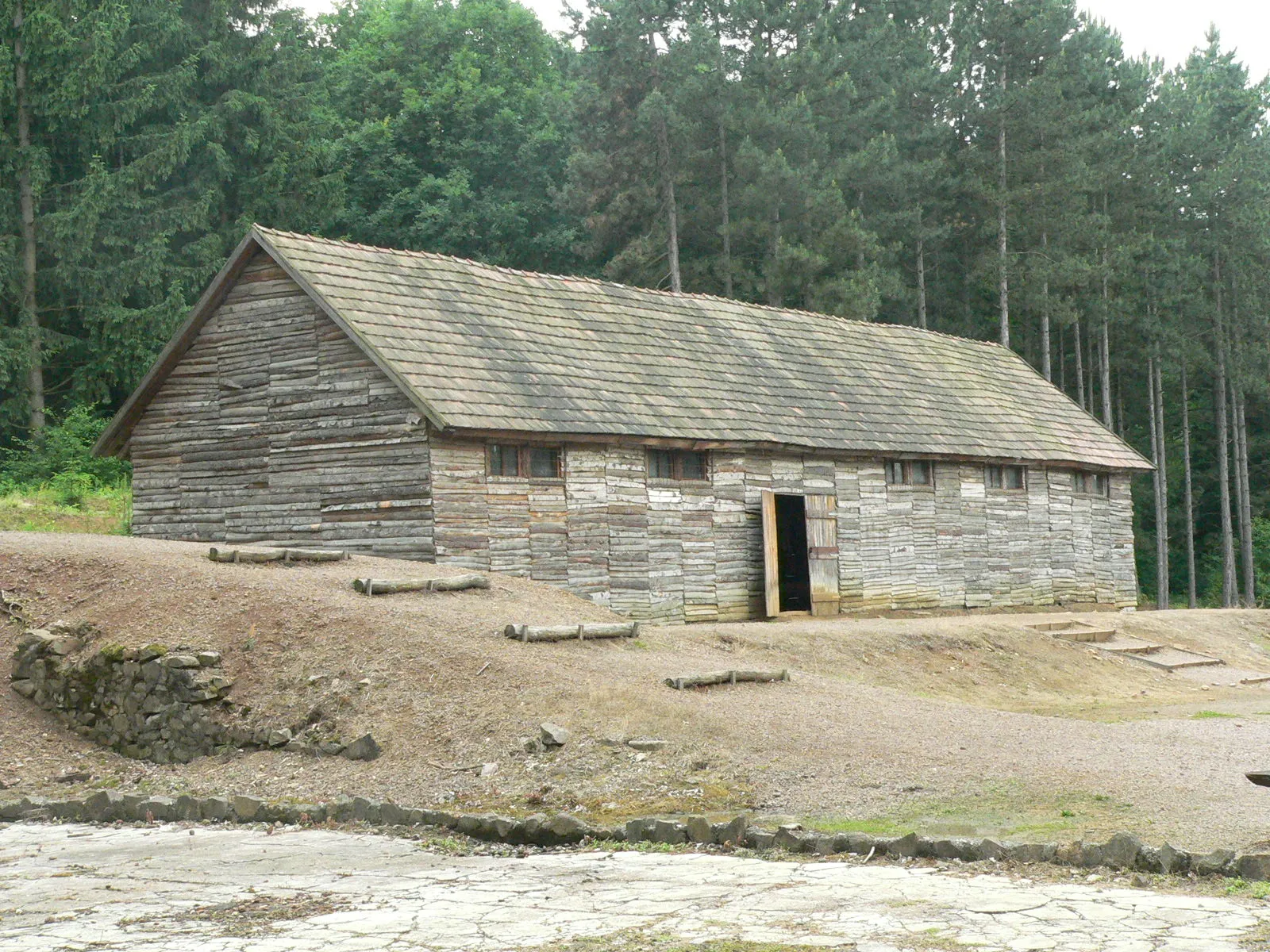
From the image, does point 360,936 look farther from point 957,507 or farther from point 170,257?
point 170,257

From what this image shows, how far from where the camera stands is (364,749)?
1348 centimetres

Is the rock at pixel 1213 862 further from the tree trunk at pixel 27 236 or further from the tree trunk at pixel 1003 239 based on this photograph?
the tree trunk at pixel 1003 239

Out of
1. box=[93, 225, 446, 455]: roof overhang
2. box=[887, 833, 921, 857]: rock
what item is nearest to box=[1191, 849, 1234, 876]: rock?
box=[887, 833, 921, 857]: rock

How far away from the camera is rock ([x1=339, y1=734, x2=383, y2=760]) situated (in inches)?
529

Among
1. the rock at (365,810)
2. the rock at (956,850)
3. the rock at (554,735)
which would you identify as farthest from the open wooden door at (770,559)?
the rock at (956,850)

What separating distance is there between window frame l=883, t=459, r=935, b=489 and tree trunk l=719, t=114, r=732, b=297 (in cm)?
1727

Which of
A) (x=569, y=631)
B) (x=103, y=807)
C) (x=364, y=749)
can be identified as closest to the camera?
(x=103, y=807)

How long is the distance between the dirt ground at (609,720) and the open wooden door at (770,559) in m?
3.83

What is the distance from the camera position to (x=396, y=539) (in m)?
21.1

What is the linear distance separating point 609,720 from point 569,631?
277cm

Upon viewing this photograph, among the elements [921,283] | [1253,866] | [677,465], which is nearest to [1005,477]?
[677,465]

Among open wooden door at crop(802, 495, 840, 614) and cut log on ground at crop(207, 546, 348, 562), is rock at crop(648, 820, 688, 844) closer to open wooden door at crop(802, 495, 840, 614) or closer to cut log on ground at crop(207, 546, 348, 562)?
cut log on ground at crop(207, 546, 348, 562)

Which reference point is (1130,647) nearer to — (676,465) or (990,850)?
(676,465)

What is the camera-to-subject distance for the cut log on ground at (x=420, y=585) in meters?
17.0
